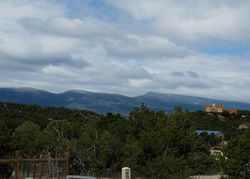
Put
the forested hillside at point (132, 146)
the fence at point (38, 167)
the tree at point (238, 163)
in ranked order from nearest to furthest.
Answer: the fence at point (38, 167), the tree at point (238, 163), the forested hillside at point (132, 146)

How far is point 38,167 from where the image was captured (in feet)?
53.5

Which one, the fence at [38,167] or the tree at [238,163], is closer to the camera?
the fence at [38,167]

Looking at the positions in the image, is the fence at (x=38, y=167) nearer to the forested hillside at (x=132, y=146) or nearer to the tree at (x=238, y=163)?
the tree at (x=238, y=163)

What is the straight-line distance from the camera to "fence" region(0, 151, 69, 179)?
15.4m

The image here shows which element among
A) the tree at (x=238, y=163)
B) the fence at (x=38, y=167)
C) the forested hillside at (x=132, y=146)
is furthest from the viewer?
the forested hillside at (x=132, y=146)

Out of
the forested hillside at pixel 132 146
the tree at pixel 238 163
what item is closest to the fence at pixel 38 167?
the tree at pixel 238 163

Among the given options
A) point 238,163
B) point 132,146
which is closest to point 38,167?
point 238,163

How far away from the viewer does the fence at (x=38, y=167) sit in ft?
50.5

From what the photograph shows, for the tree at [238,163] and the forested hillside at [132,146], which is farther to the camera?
Answer: the forested hillside at [132,146]

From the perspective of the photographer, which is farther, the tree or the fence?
the tree

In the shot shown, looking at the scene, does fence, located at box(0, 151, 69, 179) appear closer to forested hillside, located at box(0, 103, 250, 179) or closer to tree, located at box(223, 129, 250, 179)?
tree, located at box(223, 129, 250, 179)

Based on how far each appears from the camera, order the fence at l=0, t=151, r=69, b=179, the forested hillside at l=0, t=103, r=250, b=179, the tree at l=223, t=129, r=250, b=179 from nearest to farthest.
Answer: the fence at l=0, t=151, r=69, b=179
the tree at l=223, t=129, r=250, b=179
the forested hillside at l=0, t=103, r=250, b=179

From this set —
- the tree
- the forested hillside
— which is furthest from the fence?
the forested hillside

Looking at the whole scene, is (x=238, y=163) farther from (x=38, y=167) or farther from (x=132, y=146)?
(x=38, y=167)
